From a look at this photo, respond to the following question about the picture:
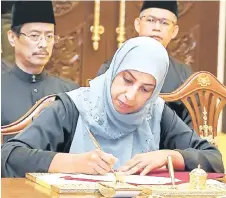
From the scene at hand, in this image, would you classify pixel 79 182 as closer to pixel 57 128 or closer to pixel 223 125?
pixel 57 128

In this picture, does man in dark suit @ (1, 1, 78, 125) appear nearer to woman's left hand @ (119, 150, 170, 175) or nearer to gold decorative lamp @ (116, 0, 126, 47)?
gold decorative lamp @ (116, 0, 126, 47)

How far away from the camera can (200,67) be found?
553 cm

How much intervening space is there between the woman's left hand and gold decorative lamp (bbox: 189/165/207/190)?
0.32m

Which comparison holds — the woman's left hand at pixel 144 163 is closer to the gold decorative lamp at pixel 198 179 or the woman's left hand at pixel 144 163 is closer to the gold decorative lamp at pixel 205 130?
the gold decorative lamp at pixel 198 179

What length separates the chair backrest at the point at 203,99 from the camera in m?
3.16

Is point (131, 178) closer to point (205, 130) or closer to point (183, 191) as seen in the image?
point (183, 191)

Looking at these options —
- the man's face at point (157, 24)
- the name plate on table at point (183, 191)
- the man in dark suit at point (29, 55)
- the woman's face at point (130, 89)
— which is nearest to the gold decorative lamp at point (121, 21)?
the man's face at point (157, 24)

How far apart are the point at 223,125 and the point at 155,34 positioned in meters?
1.43

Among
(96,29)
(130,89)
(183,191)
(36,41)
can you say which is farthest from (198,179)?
(96,29)

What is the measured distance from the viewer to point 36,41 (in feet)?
13.0

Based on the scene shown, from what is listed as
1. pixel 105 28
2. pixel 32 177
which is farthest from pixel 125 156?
pixel 105 28

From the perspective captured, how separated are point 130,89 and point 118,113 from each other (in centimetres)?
10

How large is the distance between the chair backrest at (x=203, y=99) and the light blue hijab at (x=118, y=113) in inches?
25.4

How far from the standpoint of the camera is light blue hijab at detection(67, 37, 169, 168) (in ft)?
7.95
